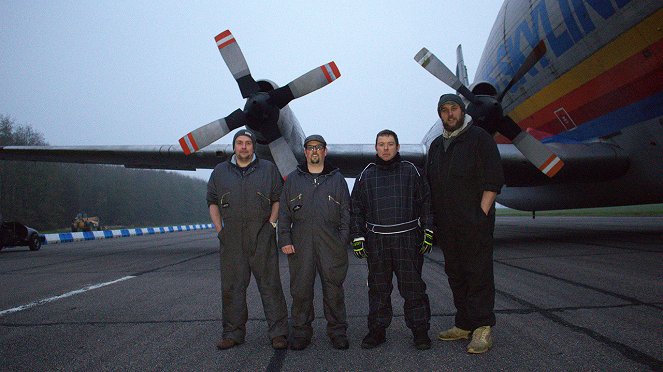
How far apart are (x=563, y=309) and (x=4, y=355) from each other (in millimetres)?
4975

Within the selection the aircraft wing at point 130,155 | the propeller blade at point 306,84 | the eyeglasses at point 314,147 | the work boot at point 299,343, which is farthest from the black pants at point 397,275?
the aircraft wing at point 130,155

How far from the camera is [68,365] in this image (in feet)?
9.13

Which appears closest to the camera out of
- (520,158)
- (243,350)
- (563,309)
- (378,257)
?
(243,350)

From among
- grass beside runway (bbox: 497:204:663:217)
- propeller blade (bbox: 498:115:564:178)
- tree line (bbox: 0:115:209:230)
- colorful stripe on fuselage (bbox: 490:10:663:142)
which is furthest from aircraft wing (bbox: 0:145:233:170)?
grass beside runway (bbox: 497:204:663:217)

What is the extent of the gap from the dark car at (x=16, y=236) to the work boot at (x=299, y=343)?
1522 cm

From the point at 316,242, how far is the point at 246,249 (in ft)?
2.09

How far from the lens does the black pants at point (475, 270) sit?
320 centimetres

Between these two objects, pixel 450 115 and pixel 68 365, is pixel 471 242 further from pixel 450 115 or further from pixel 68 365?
pixel 68 365

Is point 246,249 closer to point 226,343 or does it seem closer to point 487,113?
point 226,343

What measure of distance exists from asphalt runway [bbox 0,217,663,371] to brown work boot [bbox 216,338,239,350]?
0.06m

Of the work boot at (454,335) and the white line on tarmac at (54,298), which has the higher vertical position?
the white line on tarmac at (54,298)

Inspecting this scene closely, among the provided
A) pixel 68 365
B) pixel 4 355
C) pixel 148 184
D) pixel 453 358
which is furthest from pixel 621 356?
pixel 148 184

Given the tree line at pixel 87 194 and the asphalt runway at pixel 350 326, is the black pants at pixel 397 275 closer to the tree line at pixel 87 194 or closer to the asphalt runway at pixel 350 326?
the asphalt runway at pixel 350 326

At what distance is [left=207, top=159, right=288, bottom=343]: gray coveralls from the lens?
3413mm
